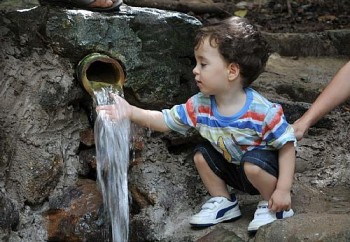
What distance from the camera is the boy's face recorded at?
2.83 meters

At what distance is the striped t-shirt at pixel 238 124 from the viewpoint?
111 inches

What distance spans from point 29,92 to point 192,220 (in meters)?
0.99

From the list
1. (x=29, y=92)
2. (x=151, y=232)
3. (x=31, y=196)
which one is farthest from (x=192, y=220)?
(x=29, y=92)

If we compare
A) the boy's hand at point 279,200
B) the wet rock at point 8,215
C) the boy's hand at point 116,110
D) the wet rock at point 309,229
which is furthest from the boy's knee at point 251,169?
the wet rock at point 8,215

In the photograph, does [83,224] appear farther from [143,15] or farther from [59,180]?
[143,15]

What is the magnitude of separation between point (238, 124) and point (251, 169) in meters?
0.19

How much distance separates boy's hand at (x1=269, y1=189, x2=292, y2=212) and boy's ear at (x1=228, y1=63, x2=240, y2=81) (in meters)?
0.51

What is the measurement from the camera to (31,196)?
3213mm

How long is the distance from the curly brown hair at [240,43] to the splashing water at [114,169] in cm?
58

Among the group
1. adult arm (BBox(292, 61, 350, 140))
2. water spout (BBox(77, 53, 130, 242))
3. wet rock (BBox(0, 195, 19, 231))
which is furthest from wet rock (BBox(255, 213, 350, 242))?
wet rock (BBox(0, 195, 19, 231))

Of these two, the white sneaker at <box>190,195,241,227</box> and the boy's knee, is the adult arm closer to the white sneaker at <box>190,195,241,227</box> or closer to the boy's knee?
the boy's knee

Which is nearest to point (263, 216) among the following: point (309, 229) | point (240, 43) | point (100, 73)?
point (309, 229)

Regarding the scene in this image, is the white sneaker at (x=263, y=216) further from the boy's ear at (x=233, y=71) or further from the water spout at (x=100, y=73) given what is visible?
the water spout at (x=100, y=73)

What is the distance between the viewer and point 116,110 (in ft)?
9.37
